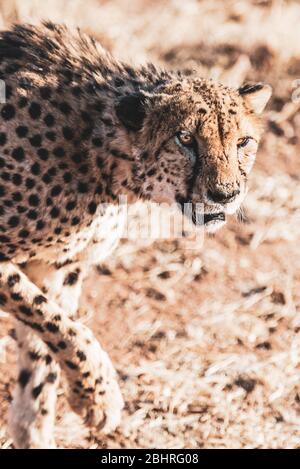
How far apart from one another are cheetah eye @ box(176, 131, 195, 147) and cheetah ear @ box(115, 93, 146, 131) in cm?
14

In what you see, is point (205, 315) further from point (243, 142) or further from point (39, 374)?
point (243, 142)

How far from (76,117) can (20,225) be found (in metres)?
0.40

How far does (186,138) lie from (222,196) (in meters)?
0.22

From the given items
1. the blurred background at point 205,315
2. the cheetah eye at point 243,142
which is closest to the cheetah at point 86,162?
the cheetah eye at point 243,142

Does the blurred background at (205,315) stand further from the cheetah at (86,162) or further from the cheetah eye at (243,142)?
the cheetah eye at (243,142)

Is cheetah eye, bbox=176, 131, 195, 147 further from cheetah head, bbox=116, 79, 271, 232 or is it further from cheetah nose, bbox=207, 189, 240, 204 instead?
cheetah nose, bbox=207, 189, 240, 204

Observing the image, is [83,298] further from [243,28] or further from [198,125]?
[243,28]

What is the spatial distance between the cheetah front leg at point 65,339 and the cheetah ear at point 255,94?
3.11 feet

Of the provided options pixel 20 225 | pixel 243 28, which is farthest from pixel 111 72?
pixel 243 28

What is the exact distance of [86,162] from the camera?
2.79 m

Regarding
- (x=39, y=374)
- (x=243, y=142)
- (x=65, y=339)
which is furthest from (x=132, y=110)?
(x=39, y=374)

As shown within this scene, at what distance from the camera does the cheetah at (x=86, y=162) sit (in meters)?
2.69

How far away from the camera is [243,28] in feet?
19.9

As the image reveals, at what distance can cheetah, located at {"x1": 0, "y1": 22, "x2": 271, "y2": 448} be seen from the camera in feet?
8.83
